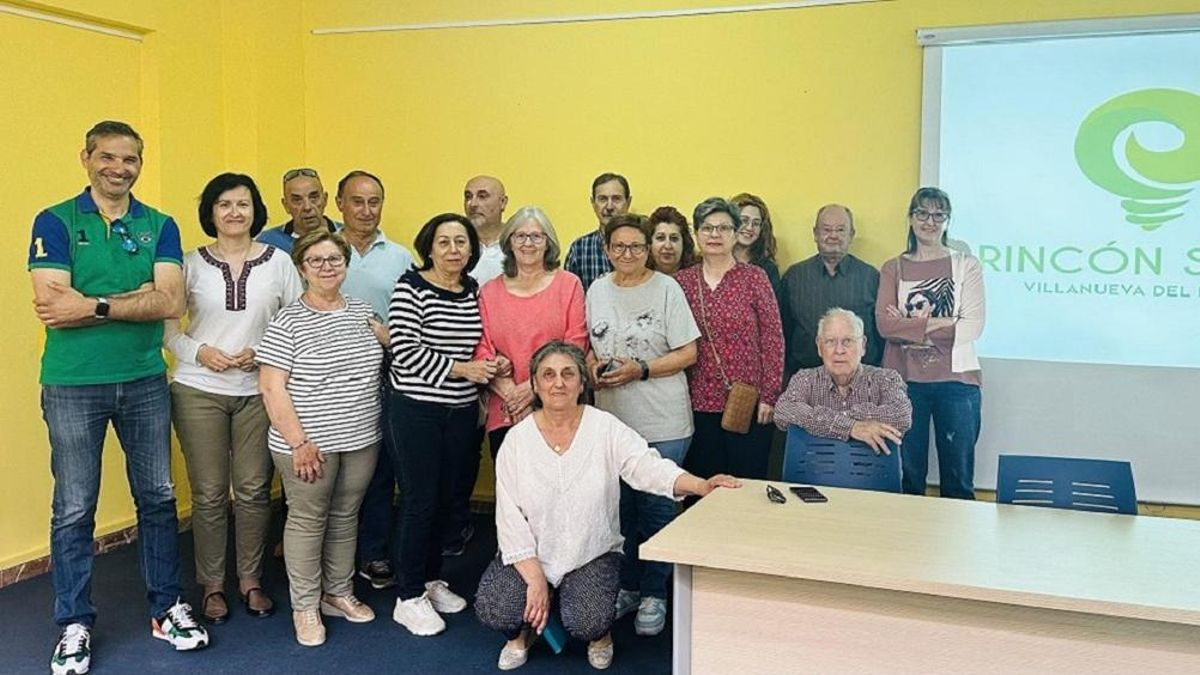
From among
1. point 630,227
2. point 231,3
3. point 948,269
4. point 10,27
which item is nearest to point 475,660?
point 630,227

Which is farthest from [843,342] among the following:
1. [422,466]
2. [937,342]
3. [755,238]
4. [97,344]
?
[97,344]

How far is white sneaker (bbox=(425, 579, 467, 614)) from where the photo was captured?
149 inches

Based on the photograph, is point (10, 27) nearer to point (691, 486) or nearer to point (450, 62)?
point (450, 62)

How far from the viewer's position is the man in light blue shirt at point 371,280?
163 inches

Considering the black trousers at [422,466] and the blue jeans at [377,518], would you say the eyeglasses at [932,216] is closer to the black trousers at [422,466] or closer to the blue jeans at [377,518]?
the black trousers at [422,466]

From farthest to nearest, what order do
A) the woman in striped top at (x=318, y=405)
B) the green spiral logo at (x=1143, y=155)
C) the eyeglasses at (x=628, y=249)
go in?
the green spiral logo at (x=1143, y=155) < the eyeglasses at (x=628, y=249) < the woman in striped top at (x=318, y=405)

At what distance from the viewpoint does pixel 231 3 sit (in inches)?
200

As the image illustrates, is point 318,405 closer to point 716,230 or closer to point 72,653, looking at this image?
point 72,653

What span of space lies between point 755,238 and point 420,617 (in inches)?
81.9

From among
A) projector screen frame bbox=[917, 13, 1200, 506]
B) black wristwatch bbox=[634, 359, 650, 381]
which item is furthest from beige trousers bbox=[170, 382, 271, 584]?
projector screen frame bbox=[917, 13, 1200, 506]

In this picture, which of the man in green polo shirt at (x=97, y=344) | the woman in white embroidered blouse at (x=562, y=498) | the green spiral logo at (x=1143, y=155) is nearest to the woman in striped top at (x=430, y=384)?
the woman in white embroidered blouse at (x=562, y=498)

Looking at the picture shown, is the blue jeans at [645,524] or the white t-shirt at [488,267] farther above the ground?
the white t-shirt at [488,267]

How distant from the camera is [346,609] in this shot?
12.1 ft

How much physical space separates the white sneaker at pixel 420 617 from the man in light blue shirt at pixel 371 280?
0.49 metres
